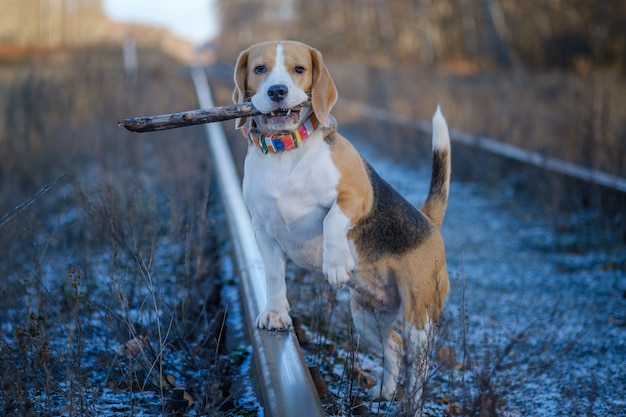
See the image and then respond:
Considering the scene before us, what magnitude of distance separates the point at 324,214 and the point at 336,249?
0.28 m

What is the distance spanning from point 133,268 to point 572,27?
20532 millimetres

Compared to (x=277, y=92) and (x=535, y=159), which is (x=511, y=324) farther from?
(x=535, y=159)

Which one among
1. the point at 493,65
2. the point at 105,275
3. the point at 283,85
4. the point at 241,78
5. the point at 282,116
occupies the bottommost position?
the point at 105,275

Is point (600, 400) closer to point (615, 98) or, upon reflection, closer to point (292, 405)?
point (292, 405)

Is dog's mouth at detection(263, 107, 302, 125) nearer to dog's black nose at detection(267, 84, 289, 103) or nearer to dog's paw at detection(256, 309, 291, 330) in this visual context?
dog's black nose at detection(267, 84, 289, 103)

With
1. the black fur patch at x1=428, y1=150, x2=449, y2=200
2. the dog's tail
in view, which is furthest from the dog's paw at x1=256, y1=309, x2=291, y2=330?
the black fur patch at x1=428, y1=150, x2=449, y2=200

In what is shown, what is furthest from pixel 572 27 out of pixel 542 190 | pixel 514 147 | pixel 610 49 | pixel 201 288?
pixel 201 288

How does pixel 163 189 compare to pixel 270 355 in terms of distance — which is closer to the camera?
pixel 270 355

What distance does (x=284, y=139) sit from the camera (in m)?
3.21

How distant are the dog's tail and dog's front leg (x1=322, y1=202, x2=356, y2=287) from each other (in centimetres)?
97

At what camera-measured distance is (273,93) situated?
126 inches

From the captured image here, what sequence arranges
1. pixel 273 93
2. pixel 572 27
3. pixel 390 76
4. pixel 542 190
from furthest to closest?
pixel 572 27 → pixel 390 76 → pixel 542 190 → pixel 273 93

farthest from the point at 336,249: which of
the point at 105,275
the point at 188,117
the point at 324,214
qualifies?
the point at 105,275

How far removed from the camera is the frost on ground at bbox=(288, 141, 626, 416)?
3.00 metres
